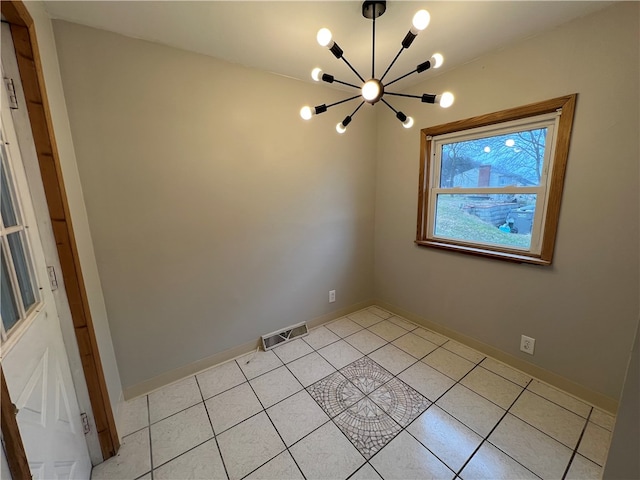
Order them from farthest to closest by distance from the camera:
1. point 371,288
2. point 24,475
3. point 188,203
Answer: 1. point 371,288
2. point 188,203
3. point 24,475

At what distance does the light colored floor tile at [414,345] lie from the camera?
224 centimetres

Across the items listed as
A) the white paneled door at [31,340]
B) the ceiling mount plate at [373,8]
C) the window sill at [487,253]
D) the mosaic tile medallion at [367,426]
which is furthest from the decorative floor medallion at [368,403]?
the ceiling mount plate at [373,8]

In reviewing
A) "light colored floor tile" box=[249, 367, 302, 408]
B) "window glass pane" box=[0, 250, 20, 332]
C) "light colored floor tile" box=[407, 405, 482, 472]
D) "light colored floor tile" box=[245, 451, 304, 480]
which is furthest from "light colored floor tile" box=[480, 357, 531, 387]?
"window glass pane" box=[0, 250, 20, 332]

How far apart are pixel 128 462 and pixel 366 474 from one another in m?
1.27

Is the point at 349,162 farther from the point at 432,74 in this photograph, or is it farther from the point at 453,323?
the point at 453,323

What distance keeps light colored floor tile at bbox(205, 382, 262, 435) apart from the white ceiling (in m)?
2.38

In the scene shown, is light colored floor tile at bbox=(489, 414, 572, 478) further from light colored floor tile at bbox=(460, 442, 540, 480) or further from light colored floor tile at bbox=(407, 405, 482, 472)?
light colored floor tile at bbox=(407, 405, 482, 472)

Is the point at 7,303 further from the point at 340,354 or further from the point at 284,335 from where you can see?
the point at 340,354

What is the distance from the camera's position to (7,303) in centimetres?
85

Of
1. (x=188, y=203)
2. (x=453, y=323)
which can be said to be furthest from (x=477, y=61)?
(x=188, y=203)

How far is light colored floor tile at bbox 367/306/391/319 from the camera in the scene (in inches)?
115

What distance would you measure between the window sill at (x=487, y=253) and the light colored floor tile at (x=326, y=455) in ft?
5.50

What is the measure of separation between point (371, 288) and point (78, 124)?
2.92 metres

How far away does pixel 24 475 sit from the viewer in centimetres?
70
